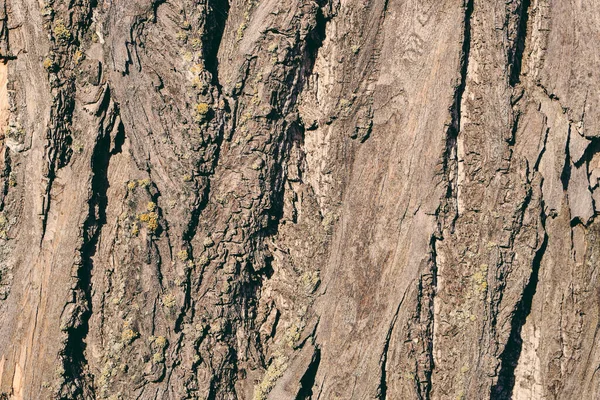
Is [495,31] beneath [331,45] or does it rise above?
above

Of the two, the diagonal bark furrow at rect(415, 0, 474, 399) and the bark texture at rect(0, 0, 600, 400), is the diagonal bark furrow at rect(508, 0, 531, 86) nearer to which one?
the bark texture at rect(0, 0, 600, 400)

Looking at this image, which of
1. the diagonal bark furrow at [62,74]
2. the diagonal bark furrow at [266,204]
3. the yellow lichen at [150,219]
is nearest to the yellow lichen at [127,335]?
the diagonal bark furrow at [266,204]

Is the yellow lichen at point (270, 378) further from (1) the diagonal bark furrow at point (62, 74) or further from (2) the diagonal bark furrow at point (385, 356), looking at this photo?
(1) the diagonal bark furrow at point (62, 74)

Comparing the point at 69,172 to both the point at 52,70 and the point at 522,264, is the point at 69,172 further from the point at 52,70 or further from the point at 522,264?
the point at 522,264

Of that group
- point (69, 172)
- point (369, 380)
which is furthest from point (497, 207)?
point (69, 172)

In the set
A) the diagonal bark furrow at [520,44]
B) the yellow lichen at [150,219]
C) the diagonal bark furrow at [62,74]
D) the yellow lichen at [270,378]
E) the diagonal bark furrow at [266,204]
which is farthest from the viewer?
the diagonal bark furrow at [520,44]

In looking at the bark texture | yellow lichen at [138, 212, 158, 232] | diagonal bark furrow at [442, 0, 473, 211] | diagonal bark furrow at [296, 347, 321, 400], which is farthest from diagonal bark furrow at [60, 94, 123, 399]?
diagonal bark furrow at [442, 0, 473, 211]

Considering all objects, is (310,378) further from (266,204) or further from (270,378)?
(266,204)

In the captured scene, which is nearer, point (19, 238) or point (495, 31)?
point (19, 238)
